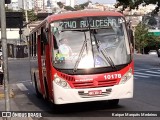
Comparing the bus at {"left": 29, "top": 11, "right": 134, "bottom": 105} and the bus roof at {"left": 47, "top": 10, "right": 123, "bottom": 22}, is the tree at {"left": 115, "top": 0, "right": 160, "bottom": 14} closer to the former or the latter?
the bus roof at {"left": 47, "top": 10, "right": 123, "bottom": 22}

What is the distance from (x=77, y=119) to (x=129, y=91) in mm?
1637

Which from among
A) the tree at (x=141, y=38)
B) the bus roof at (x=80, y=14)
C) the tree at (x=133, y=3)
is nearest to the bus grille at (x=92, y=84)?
the bus roof at (x=80, y=14)

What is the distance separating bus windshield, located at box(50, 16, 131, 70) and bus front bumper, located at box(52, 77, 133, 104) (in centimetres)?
59

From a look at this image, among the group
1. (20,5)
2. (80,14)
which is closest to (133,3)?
(80,14)

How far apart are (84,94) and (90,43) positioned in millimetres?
1386

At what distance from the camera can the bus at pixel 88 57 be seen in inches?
448

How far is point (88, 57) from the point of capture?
38.0ft

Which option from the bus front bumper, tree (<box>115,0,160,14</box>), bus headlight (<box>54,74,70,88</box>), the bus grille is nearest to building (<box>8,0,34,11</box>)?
tree (<box>115,0,160,14</box>)

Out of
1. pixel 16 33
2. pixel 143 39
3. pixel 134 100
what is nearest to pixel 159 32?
pixel 143 39

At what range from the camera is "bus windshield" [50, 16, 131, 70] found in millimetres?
11555

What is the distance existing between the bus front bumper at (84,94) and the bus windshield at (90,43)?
59cm

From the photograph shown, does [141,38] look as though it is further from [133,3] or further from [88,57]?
[88,57]

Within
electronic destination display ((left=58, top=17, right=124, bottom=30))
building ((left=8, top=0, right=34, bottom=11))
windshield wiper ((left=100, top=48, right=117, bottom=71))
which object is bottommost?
building ((left=8, top=0, right=34, bottom=11))

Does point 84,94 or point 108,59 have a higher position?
point 108,59
